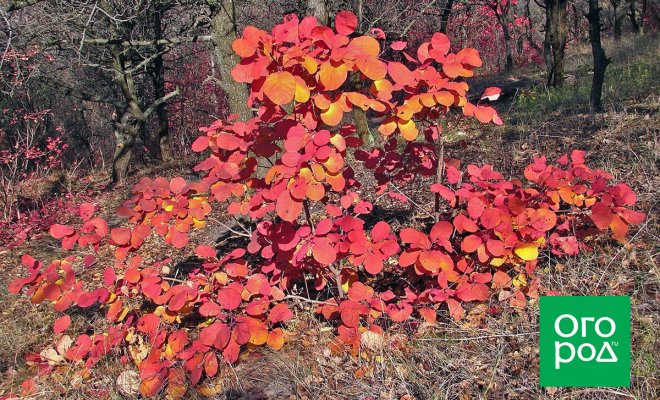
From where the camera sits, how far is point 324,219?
7.70 feet

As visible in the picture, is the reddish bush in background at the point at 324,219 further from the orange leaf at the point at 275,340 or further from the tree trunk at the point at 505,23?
the tree trunk at the point at 505,23

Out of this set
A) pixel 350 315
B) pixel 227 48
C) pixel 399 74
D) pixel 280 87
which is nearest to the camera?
pixel 280 87

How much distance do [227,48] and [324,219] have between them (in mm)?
3946

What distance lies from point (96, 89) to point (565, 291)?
13.4 meters

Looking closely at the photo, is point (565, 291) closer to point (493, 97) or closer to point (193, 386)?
point (493, 97)

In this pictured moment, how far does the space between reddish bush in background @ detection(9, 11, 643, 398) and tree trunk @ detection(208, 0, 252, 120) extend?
3290 millimetres

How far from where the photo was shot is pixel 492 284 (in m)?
2.54

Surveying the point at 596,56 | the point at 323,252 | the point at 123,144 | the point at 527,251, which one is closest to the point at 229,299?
the point at 323,252

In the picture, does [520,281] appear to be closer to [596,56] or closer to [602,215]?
[602,215]

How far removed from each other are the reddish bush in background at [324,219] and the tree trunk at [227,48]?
130 inches

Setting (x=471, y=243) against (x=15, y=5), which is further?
(x=15, y=5)

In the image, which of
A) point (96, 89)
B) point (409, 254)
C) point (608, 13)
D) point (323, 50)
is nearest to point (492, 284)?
point (409, 254)

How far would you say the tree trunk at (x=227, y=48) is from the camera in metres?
5.51

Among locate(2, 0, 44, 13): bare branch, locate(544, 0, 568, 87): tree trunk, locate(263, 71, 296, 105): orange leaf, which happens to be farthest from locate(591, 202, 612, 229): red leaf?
locate(544, 0, 568, 87): tree trunk
